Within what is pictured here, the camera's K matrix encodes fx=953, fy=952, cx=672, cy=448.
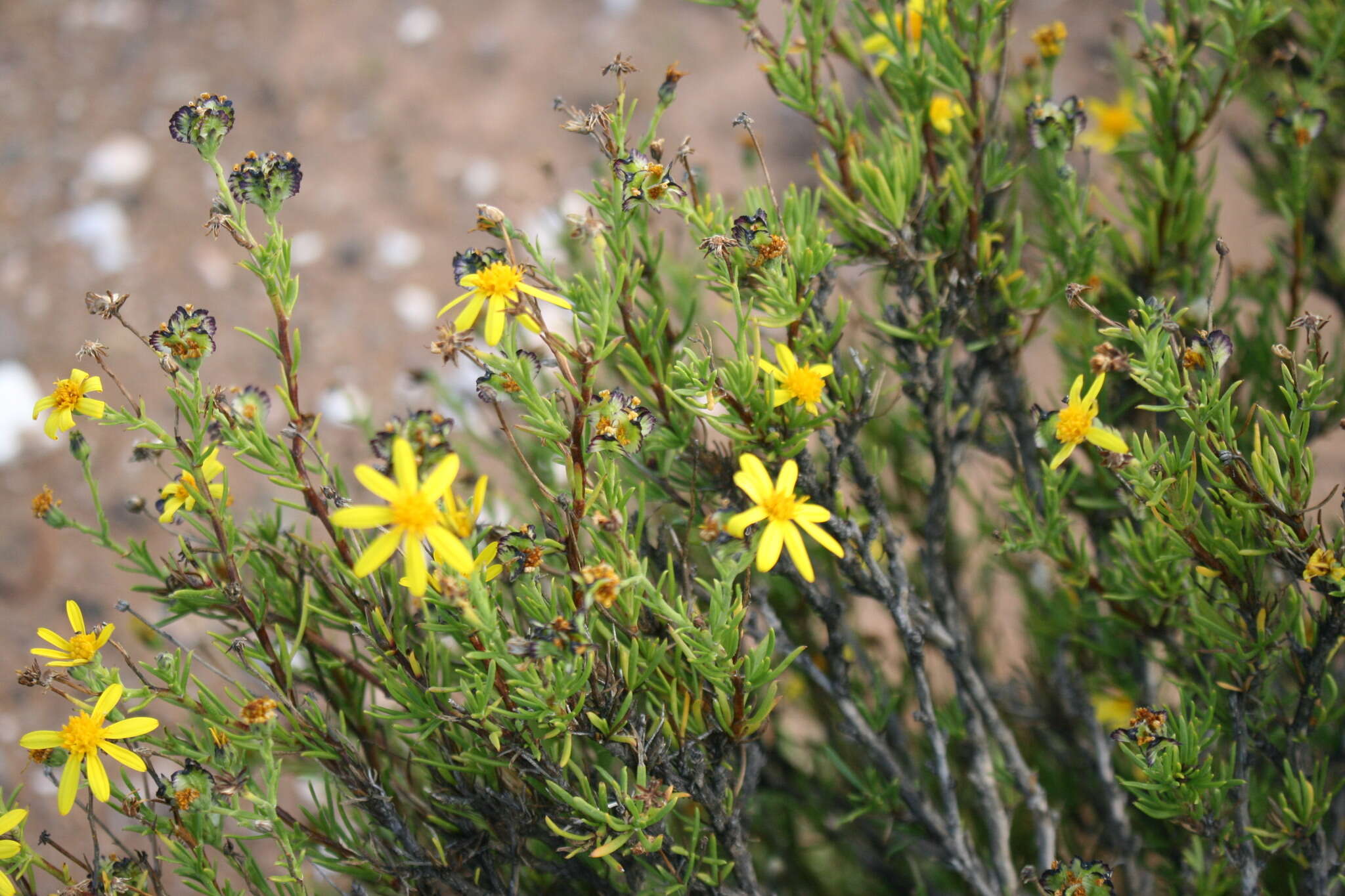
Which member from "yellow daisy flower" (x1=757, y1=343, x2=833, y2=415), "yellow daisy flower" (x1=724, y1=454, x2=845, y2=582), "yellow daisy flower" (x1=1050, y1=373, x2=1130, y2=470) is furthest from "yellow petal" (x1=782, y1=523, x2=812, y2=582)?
"yellow daisy flower" (x1=1050, y1=373, x2=1130, y2=470)

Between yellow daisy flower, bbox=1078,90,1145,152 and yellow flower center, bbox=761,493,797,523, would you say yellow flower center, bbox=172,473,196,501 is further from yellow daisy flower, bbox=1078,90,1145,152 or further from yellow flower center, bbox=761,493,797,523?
yellow daisy flower, bbox=1078,90,1145,152

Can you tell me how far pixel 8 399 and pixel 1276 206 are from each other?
11.3ft

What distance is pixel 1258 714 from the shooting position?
1.13 metres

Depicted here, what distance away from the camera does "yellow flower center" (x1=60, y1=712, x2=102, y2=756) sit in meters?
0.87

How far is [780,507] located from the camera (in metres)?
0.87

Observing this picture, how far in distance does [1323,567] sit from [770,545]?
516 mm

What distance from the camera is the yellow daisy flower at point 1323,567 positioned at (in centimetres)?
87

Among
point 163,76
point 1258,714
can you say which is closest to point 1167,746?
point 1258,714

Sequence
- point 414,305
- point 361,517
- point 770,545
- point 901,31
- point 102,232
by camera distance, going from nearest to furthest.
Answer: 1. point 361,517
2. point 770,545
3. point 901,31
4. point 102,232
5. point 414,305

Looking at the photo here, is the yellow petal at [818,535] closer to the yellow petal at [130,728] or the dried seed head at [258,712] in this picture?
the dried seed head at [258,712]

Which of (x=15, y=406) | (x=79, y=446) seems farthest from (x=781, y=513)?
(x=15, y=406)

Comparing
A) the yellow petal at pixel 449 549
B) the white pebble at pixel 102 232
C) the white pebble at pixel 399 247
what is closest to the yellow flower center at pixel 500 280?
the yellow petal at pixel 449 549

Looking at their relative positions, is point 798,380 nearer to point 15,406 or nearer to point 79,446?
point 79,446

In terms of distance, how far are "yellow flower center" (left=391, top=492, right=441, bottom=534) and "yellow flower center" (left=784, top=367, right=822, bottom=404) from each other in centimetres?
37
